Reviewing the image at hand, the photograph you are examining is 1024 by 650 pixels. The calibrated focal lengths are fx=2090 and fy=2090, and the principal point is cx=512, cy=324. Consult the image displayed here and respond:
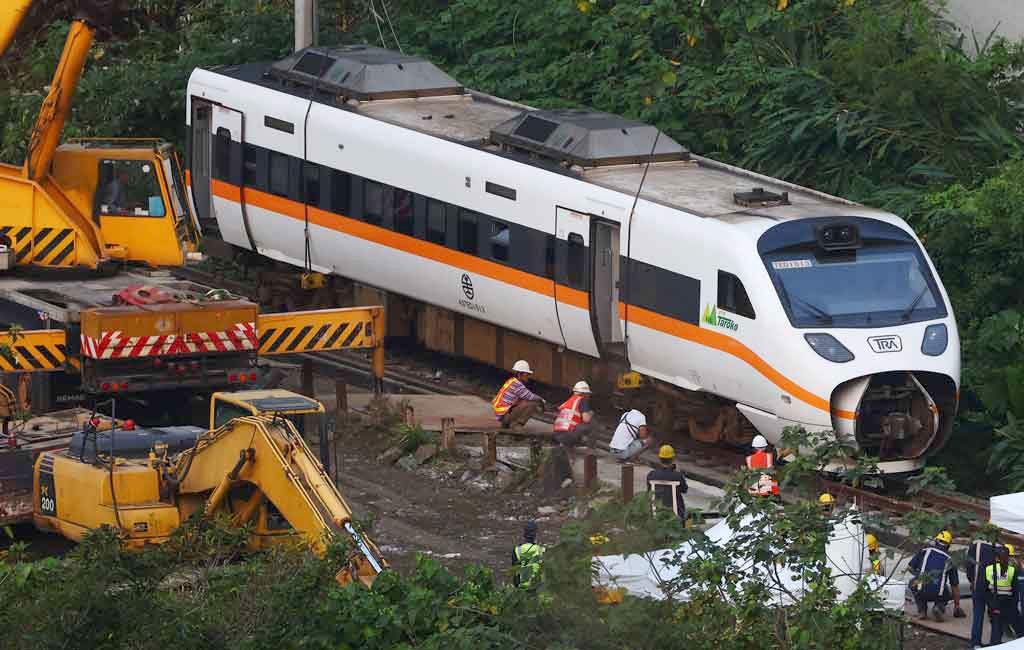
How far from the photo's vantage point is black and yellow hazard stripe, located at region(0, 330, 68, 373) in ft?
68.4

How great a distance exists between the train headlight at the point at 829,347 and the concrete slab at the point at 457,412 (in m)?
3.64

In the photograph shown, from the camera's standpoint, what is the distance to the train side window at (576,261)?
76.7ft

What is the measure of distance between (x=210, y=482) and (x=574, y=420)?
6.66 meters

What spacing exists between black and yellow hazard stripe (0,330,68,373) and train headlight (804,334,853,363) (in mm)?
7509

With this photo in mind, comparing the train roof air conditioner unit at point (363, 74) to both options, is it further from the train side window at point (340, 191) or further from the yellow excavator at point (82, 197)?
the yellow excavator at point (82, 197)

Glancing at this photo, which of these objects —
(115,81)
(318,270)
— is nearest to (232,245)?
(318,270)

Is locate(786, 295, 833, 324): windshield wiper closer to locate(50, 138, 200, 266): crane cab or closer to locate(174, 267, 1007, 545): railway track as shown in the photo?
locate(174, 267, 1007, 545): railway track

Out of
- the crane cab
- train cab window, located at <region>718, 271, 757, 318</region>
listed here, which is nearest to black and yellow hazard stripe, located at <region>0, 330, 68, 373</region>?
the crane cab

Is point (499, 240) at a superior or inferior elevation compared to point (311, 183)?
inferior

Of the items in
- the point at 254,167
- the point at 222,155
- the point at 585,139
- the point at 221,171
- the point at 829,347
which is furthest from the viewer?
the point at 221,171

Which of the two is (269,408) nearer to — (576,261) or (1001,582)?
(1001,582)

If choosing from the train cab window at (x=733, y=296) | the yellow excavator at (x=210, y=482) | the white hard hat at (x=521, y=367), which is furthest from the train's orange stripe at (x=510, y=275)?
the yellow excavator at (x=210, y=482)

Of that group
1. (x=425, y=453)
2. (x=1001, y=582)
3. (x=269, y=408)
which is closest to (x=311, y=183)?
(x=425, y=453)

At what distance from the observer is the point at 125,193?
80.0 ft
